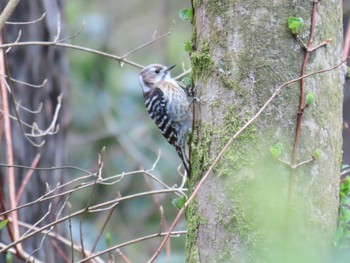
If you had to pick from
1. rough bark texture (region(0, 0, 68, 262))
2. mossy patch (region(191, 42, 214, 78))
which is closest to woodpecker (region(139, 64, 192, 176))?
mossy patch (region(191, 42, 214, 78))

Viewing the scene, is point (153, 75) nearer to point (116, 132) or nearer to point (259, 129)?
point (259, 129)

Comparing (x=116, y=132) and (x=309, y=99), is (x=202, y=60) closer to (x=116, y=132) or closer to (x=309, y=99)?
(x=309, y=99)

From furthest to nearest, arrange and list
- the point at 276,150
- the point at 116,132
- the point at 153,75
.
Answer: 1. the point at 116,132
2. the point at 153,75
3. the point at 276,150

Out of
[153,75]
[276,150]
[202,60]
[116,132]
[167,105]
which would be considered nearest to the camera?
[276,150]

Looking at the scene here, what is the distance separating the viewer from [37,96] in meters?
4.86

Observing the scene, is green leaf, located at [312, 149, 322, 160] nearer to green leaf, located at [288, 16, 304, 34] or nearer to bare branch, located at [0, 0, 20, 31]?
green leaf, located at [288, 16, 304, 34]

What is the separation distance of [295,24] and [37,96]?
2.57m

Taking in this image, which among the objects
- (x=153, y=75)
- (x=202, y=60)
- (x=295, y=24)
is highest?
(x=295, y=24)

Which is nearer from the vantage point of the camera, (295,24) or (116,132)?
(295,24)

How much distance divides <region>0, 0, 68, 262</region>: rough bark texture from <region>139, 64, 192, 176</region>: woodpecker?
33.2 inches

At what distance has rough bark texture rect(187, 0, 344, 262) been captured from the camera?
2.65m

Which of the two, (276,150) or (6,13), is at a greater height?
(6,13)

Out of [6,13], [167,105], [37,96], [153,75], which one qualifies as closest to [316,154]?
[6,13]

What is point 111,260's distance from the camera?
121 inches
